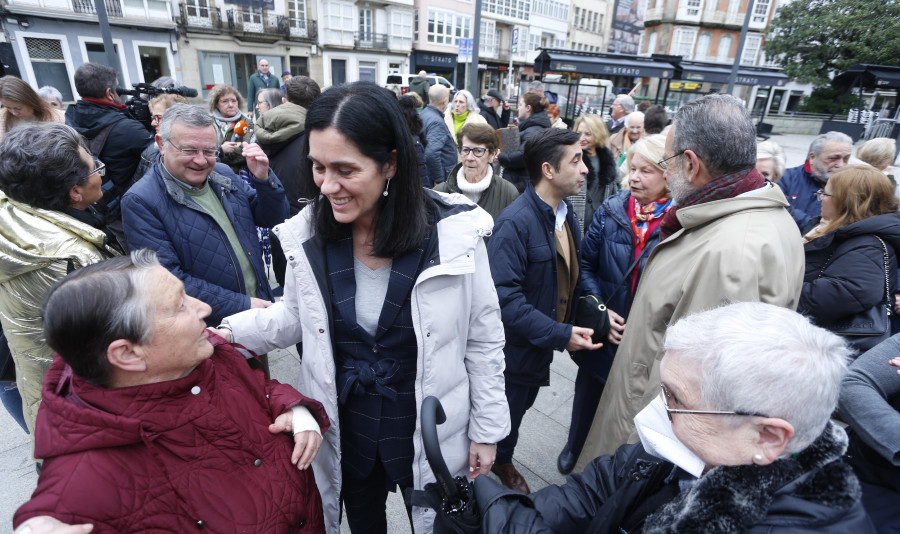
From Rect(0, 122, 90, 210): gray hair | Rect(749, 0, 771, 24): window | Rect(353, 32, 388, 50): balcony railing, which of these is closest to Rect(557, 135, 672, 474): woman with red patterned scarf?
Rect(0, 122, 90, 210): gray hair

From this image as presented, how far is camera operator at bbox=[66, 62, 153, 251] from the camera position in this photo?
3230 millimetres

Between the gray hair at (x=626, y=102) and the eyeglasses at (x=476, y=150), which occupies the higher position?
the gray hair at (x=626, y=102)

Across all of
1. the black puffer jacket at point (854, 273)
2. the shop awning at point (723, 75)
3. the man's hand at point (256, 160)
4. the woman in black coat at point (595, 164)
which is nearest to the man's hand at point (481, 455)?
the man's hand at point (256, 160)

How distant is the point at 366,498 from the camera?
1768 millimetres

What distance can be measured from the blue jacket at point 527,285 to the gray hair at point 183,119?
5.16 feet

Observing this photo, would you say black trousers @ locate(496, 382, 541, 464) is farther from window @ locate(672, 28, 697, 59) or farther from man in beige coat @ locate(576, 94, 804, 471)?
window @ locate(672, 28, 697, 59)

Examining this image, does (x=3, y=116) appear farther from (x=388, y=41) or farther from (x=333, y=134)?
(x=388, y=41)

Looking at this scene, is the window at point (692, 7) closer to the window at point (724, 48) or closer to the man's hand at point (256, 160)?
the window at point (724, 48)

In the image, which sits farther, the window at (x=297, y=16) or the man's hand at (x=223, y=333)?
the window at (x=297, y=16)

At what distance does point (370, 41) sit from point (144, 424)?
108 feet

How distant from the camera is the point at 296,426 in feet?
4.69

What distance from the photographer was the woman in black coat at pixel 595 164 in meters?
4.61

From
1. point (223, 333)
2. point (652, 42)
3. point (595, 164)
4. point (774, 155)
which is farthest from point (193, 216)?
point (652, 42)

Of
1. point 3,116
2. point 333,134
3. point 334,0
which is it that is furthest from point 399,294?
point 334,0
